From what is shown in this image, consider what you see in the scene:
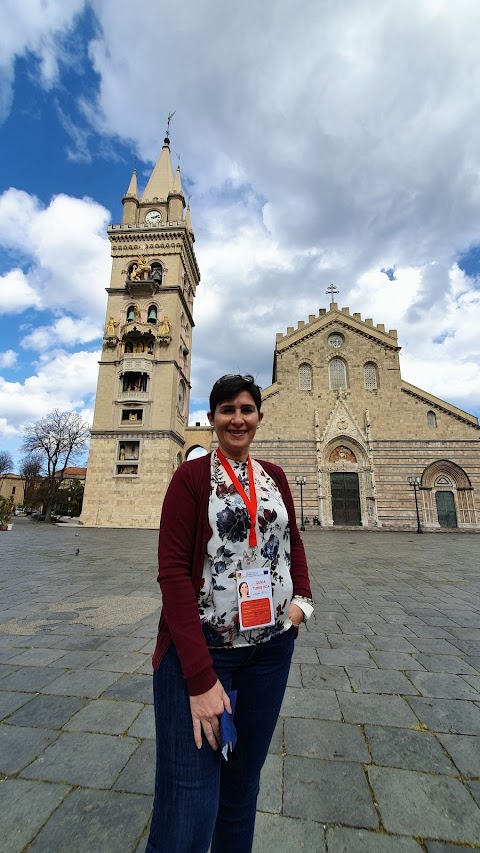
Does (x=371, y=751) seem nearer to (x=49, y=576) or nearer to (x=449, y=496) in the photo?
(x=49, y=576)

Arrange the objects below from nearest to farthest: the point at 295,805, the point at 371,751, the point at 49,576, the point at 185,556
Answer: the point at 185,556 < the point at 295,805 < the point at 371,751 < the point at 49,576

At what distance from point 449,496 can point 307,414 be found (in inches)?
406

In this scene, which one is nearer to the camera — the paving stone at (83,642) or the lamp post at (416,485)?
the paving stone at (83,642)

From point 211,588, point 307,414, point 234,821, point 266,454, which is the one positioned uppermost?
point 307,414

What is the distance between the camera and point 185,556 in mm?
1401

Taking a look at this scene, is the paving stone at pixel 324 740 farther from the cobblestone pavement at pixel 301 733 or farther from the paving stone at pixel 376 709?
the paving stone at pixel 376 709

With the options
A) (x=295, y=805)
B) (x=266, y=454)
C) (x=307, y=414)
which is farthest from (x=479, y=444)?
(x=295, y=805)

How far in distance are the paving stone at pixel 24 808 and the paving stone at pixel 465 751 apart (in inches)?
91.4

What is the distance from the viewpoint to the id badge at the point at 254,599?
1425mm

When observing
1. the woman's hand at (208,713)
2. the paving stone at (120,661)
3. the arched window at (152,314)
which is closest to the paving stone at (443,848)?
the woman's hand at (208,713)

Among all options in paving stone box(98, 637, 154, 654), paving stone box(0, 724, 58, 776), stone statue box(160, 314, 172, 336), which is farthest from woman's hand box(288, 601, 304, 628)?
stone statue box(160, 314, 172, 336)

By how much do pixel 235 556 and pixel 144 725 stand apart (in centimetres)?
213

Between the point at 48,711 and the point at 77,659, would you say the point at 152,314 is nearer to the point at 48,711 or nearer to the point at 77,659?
the point at 77,659

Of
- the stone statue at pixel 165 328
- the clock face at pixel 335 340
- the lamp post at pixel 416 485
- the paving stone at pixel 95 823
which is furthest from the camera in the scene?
the clock face at pixel 335 340
